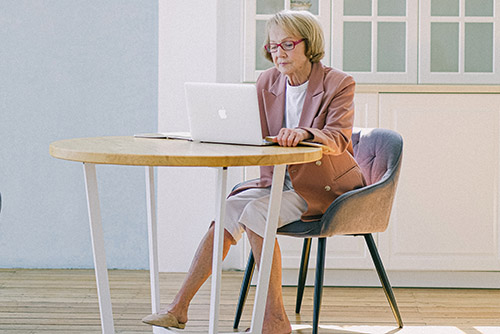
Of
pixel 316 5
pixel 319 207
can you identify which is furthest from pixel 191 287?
pixel 316 5

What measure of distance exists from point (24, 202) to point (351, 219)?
214 centimetres

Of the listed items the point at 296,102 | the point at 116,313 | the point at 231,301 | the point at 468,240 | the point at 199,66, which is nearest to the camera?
the point at 296,102

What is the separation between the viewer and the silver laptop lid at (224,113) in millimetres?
2133

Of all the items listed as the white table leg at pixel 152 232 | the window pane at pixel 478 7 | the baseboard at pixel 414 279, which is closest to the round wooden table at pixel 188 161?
the white table leg at pixel 152 232

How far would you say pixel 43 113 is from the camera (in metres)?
3.84

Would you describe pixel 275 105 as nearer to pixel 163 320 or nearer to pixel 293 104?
pixel 293 104

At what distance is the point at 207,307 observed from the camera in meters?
3.07

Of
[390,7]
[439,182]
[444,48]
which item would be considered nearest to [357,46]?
[390,7]

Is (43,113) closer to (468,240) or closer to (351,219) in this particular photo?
(351,219)

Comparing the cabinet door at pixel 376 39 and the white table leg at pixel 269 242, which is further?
the cabinet door at pixel 376 39

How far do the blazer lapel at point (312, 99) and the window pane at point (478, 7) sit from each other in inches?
54.3

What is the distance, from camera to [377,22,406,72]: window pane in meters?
3.53

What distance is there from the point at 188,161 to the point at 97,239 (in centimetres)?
46

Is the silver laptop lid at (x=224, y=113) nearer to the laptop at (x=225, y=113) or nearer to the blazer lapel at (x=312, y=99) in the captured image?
the laptop at (x=225, y=113)
